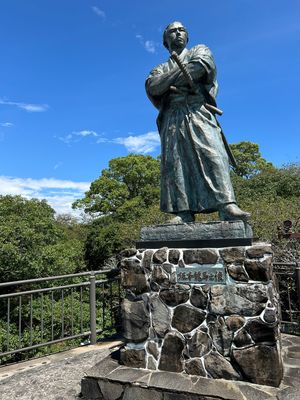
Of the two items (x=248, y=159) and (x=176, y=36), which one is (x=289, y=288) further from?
(x=248, y=159)

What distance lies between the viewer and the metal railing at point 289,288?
16.4 ft

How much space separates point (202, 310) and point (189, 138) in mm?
1745

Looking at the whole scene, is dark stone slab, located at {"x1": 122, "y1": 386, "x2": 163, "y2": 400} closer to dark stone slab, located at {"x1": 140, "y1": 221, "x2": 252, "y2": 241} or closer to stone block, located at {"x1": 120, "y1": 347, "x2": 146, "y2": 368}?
stone block, located at {"x1": 120, "y1": 347, "x2": 146, "y2": 368}

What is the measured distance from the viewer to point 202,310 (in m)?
3.21

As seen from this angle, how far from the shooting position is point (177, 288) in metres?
3.34

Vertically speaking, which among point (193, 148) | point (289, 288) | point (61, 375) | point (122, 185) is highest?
point (122, 185)

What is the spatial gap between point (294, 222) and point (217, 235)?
23.4ft

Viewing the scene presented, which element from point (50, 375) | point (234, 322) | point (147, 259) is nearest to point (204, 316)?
point (234, 322)

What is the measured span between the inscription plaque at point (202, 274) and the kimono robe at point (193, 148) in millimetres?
627

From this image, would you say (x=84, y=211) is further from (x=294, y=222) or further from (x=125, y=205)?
(x=294, y=222)

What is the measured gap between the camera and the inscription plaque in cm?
316

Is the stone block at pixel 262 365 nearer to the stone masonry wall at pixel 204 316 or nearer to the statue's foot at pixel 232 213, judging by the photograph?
the stone masonry wall at pixel 204 316

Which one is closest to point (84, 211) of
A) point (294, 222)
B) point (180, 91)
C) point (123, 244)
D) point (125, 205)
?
point (125, 205)

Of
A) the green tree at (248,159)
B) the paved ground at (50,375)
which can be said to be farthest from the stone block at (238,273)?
the green tree at (248,159)
